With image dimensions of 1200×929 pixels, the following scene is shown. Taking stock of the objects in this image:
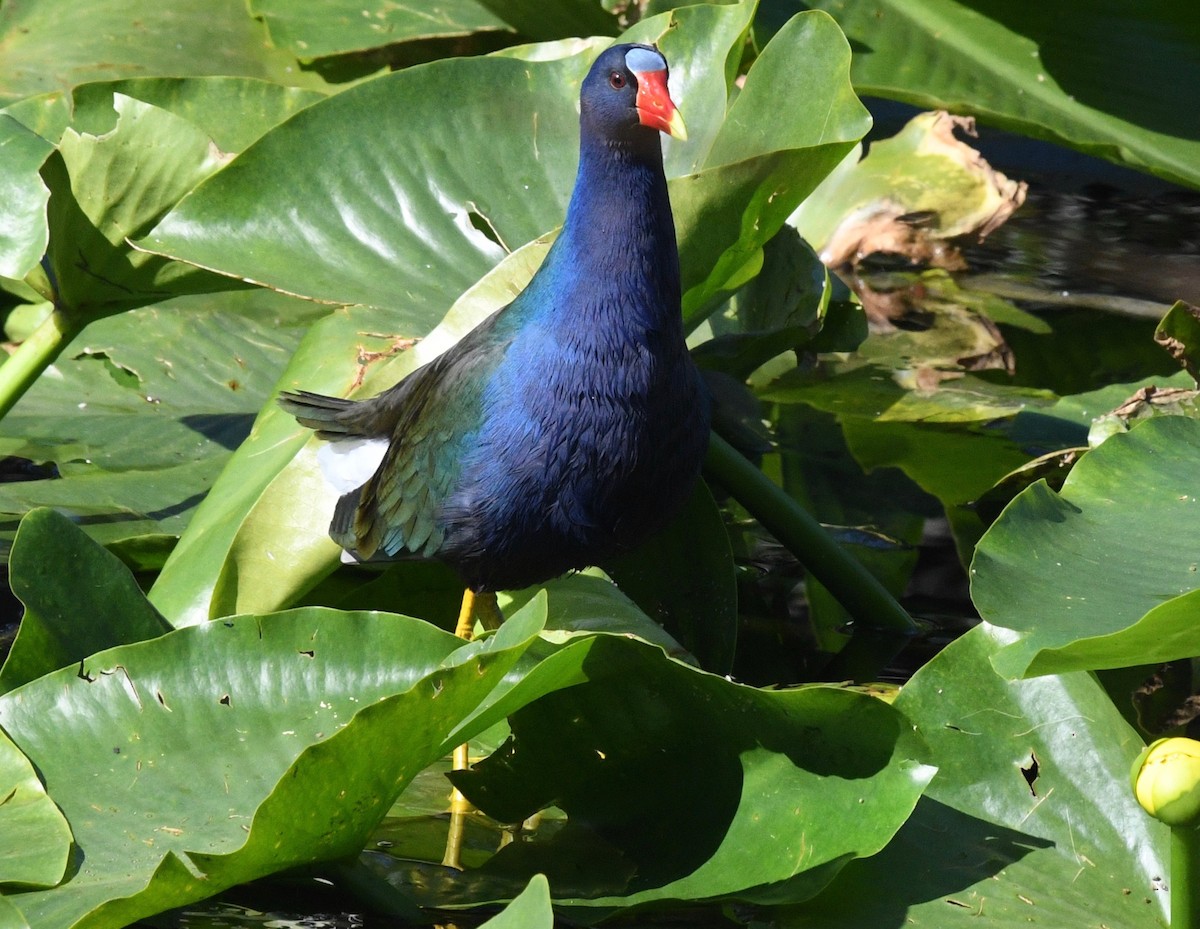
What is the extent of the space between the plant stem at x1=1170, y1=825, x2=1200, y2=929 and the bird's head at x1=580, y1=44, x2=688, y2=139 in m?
0.82

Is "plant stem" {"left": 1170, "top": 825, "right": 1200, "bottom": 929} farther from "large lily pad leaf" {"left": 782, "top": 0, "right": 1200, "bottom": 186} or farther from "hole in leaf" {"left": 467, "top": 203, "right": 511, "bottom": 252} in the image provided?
"large lily pad leaf" {"left": 782, "top": 0, "right": 1200, "bottom": 186}

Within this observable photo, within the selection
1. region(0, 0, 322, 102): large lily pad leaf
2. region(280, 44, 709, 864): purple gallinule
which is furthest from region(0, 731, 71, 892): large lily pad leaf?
region(0, 0, 322, 102): large lily pad leaf

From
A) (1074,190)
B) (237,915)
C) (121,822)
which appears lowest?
(1074,190)

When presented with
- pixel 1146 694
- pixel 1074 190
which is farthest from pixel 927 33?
pixel 1146 694

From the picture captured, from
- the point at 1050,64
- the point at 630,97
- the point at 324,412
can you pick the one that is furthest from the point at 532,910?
the point at 1050,64

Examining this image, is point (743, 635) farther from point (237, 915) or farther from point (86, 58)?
point (86, 58)

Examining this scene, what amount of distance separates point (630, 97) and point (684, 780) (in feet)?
2.29

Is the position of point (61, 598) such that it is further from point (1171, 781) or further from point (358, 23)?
point (358, 23)

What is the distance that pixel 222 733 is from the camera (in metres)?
1.25

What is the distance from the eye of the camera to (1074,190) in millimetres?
3732

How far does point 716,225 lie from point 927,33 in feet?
4.29

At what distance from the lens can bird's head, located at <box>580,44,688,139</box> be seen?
1513mm

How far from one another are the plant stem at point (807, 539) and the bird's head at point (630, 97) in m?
0.48

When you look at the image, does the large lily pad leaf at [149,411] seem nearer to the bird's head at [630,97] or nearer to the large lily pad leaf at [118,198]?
the large lily pad leaf at [118,198]
